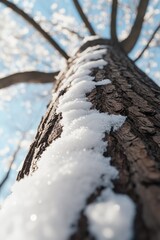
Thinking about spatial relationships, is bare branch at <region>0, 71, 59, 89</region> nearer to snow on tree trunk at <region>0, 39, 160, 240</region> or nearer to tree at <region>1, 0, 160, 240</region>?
tree at <region>1, 0, 160, 240</region>

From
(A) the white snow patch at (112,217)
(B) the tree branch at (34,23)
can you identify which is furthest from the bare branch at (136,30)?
(A) the white snow patch at (112,217)

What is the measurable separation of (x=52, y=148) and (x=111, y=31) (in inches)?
122

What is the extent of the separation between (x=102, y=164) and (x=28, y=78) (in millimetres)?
3030

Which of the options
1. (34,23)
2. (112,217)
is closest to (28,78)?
(34,23)

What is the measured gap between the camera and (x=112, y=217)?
518 mm

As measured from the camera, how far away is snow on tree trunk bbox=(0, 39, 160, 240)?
53 centimetres

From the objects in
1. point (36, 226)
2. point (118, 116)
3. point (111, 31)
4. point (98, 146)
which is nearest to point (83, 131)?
point (98, 146)

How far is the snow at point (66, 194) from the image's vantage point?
1.78ft

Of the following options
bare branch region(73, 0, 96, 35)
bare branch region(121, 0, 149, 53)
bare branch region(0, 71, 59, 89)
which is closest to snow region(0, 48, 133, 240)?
bare branch region(0, 71, 59, 89)

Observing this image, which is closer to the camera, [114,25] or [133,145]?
[133,145]

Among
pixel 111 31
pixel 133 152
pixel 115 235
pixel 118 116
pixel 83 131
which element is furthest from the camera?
pixel 111 31

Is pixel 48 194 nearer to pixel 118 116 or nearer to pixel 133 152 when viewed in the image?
pixel 133 152

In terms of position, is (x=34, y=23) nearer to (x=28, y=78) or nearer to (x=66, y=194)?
(x=28, y=78)

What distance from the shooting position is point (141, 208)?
53 centimetres
